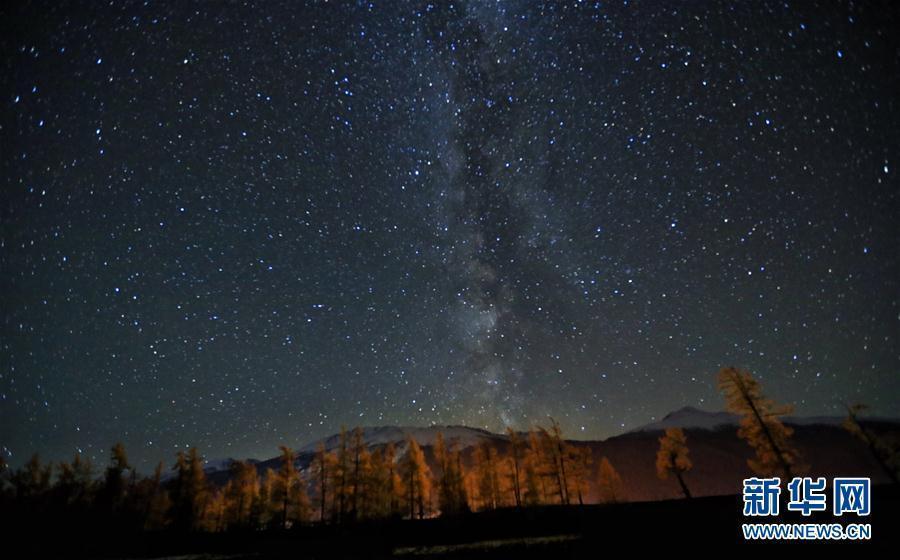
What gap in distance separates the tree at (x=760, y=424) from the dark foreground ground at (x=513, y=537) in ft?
22.3

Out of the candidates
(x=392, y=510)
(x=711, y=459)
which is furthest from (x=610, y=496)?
(x=711, y=459)

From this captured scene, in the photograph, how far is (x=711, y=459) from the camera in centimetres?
13025

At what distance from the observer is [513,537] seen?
21.2 metres

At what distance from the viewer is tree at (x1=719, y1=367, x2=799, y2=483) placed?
26.6m

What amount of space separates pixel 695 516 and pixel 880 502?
776cm

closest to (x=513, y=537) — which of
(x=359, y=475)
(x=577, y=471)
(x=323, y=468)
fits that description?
(x=359, y=475)

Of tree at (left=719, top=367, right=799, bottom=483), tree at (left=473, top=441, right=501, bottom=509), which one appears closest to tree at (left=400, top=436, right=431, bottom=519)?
tree at (left=473, top=441, right=501, bottom=509)

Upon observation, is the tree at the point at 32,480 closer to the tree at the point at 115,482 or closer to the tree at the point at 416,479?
the tree at the point at 115,482

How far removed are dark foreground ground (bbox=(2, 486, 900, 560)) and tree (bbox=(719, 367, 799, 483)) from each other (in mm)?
6794

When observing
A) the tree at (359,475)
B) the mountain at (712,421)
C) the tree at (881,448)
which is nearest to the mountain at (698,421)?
the mountain at (712,421)

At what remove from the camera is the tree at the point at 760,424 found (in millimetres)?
26641

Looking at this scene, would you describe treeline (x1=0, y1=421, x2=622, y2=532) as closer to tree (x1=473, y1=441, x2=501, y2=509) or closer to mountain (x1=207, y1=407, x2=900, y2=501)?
tree (x1=473, y1=441, x2=501, y2=509)

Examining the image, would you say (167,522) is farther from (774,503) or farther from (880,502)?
(880,502)

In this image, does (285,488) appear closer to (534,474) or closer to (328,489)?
(328,489)
